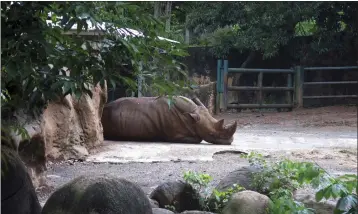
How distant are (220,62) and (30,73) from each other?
4541 millimetres

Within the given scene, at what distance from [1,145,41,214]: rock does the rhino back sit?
4.36 meters

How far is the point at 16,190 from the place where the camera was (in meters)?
2.65

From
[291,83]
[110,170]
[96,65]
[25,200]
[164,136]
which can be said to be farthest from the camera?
[164,136]

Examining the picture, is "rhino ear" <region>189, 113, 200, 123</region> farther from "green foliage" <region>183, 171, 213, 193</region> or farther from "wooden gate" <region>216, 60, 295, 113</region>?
"green foliage" <region>183, 171, 213, 193</region>

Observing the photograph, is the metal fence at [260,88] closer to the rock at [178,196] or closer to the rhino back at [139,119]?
the rhino back at [139,119]

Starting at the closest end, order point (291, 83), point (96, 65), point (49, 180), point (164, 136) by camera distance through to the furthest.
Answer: point (96, 65) → point (49, 180) → point (291, 83) → point (164, 136)

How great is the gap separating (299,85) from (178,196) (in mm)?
2957

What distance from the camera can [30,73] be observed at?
5.97ft

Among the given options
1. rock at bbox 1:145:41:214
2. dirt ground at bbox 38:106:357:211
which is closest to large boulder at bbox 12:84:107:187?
dirt ground at bbox 38:106:357:211

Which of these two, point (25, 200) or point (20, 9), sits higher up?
point (20, 9)

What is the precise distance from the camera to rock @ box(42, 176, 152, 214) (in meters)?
2.68

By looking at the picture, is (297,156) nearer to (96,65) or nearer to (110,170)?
(110,170)

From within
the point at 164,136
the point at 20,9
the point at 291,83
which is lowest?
the point at 164,136

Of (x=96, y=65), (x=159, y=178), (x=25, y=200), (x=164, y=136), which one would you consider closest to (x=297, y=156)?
(x=159, y=178)
